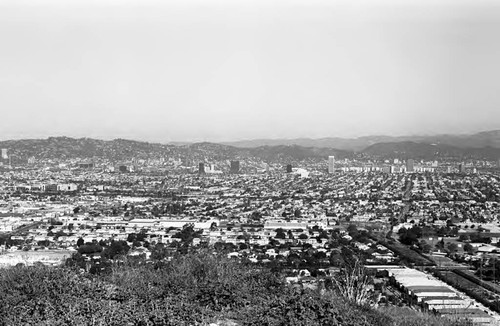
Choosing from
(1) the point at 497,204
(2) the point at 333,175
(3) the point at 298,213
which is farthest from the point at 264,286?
(2) the point at 333,175

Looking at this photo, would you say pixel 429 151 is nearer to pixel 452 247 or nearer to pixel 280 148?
pixel 280 148

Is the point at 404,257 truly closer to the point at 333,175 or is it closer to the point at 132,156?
the point at 333,175

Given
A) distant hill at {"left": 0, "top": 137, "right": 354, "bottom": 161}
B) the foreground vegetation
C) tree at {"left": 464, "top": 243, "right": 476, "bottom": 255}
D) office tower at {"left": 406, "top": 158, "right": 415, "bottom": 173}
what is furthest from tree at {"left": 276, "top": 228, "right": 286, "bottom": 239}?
distant hill at {"left": 0, "top": 137, "right": 354, "bottom": 161}

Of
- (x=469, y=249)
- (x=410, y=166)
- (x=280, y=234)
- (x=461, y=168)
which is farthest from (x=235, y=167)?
(x=469, y=249)

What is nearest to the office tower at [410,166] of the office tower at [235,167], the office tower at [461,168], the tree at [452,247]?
the office tower at [461,168]

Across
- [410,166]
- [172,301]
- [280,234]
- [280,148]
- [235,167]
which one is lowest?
[235,167]

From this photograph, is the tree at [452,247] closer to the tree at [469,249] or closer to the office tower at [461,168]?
the tree at [469,249]
